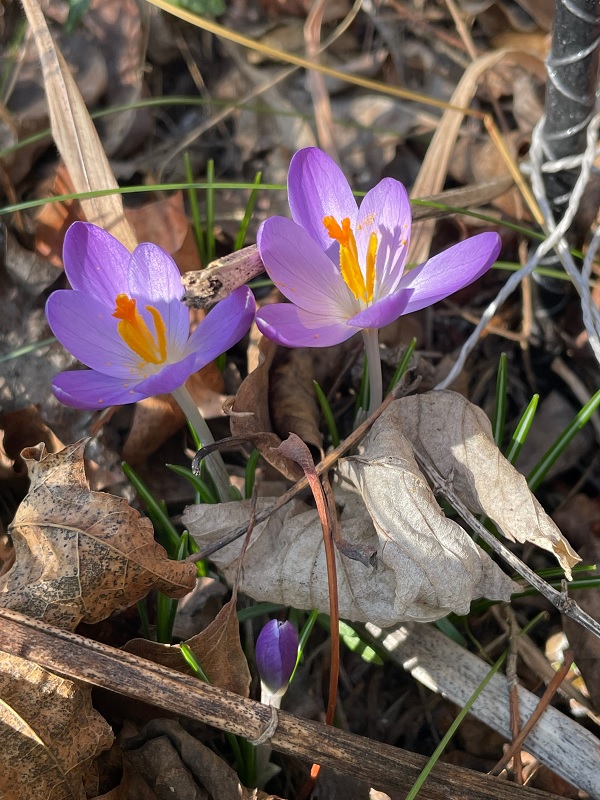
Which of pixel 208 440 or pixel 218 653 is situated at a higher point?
pixel 208 440

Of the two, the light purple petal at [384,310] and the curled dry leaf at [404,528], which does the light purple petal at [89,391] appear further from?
the light purple petal at [384,310]

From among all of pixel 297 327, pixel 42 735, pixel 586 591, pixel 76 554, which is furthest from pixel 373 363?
pixel 42 735

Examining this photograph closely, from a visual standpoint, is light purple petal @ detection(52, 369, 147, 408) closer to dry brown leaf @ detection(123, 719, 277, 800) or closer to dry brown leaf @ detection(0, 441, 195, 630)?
dry brown leaf @ detection(0, 441, 195, 630)

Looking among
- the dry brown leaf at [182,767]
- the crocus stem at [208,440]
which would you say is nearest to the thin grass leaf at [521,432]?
the crocus stem at [208,440]

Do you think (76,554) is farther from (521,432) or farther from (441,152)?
(441,152)

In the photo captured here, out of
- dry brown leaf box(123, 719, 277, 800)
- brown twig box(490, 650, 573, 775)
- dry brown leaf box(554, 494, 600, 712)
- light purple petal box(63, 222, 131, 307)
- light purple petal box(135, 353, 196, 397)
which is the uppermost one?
light purple petal box(63, 222, 131, 307)

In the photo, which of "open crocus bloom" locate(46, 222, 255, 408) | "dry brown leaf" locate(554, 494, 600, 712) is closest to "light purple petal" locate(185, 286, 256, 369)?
"open crocus bloom" locate(46, 222, 255, 408)

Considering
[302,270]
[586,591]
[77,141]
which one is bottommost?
[586,591]
